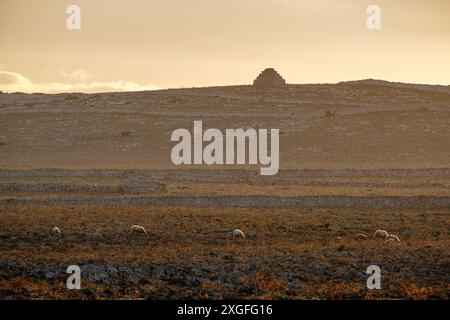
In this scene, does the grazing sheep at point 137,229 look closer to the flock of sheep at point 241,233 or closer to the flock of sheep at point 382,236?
the flock of sheep at point 241,233

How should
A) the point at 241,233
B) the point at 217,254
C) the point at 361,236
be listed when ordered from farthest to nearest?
the point at 361,236 < the point at 241,233 < the point at 217,254

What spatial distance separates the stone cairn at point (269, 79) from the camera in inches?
5162

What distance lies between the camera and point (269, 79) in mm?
133250

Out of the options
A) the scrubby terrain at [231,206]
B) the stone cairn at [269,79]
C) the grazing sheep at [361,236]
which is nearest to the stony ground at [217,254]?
the scrubby terrain at [231,206]

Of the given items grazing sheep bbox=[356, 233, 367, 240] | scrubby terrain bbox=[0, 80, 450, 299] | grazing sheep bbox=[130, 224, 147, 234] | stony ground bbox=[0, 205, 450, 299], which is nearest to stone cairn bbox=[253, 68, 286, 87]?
scrubby terrain bbox=[0, 80, 450, 299]

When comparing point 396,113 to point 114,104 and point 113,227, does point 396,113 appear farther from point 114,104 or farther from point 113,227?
point 113,227

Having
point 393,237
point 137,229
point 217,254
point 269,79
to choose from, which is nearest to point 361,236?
point 393,237

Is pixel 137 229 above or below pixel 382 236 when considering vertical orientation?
above

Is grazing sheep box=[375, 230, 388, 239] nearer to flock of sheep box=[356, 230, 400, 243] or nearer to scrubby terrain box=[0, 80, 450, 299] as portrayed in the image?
flock of sheep box=[356, 230, 400, 243]

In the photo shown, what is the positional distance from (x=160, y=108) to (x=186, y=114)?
30.1 feet

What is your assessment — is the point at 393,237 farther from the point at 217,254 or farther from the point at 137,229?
the point at 137,229

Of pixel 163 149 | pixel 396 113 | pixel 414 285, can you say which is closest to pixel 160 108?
pixel 163 149

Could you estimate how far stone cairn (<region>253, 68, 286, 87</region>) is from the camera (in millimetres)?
Result: 131125
